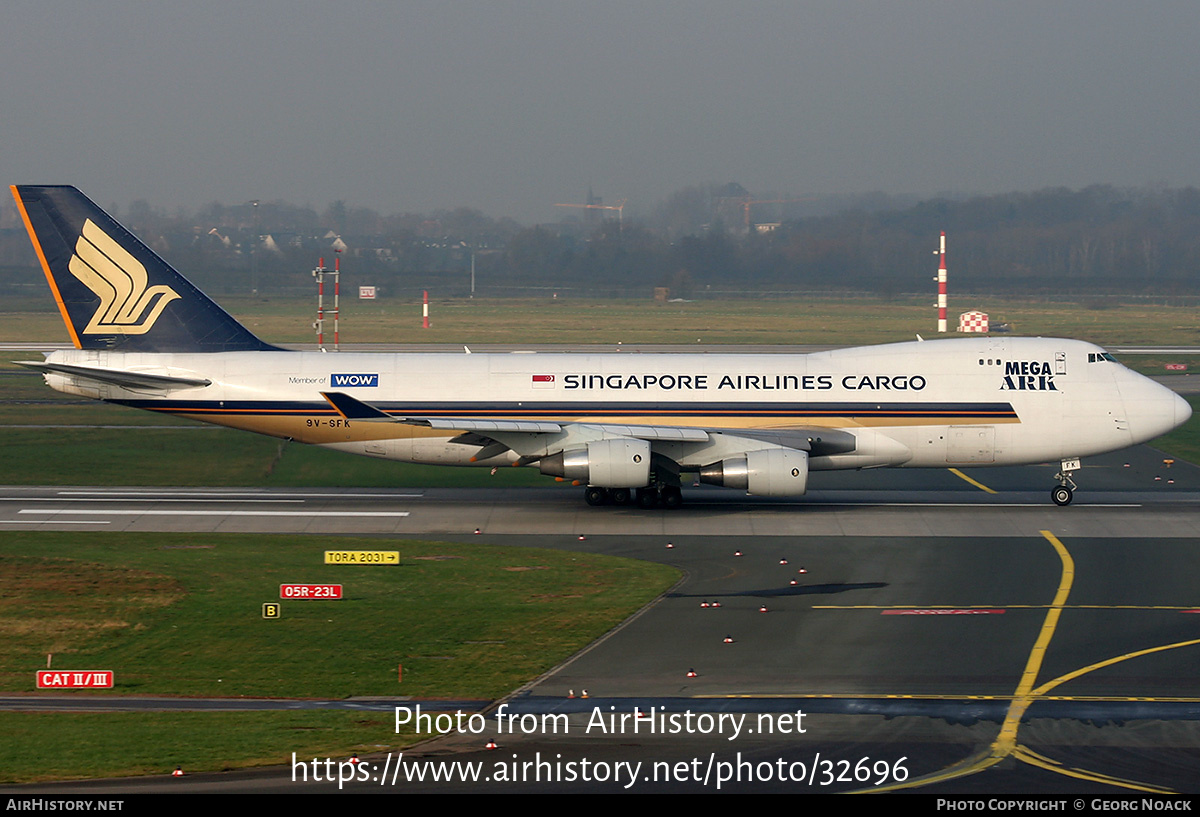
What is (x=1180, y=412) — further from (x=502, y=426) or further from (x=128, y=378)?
(x=128, y=378)

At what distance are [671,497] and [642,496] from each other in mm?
863

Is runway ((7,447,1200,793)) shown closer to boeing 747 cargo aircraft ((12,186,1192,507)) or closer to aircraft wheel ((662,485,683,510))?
aircraft wheel ((662,485,683,510))

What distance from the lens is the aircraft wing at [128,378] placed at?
3553 centimetres

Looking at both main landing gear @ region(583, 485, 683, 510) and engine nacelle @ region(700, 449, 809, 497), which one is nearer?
engine nacelle @ region(700, 449, 809, 497)

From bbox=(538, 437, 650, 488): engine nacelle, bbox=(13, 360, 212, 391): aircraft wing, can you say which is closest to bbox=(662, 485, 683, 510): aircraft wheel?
bbox=(538, 437, 650, 488): engine nacelle

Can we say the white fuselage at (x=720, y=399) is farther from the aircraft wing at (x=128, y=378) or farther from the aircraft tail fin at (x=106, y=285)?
the aircraft tail fin at (x=106, y=285)

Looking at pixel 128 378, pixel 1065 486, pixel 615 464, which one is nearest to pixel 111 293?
pixel 128 378

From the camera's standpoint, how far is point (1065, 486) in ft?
123

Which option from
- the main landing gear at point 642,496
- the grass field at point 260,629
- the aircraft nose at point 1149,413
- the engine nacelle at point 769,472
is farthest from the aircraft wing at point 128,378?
the aircraft nose at point 1149,413

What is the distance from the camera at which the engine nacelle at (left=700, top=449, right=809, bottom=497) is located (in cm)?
3378

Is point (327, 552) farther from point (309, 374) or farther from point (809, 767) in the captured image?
point (809, 767)

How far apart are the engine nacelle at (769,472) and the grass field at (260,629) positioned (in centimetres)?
623

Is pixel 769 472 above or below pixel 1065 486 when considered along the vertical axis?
above

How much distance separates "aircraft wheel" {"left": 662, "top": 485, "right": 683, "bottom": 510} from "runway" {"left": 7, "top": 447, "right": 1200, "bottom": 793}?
1.28 ft
